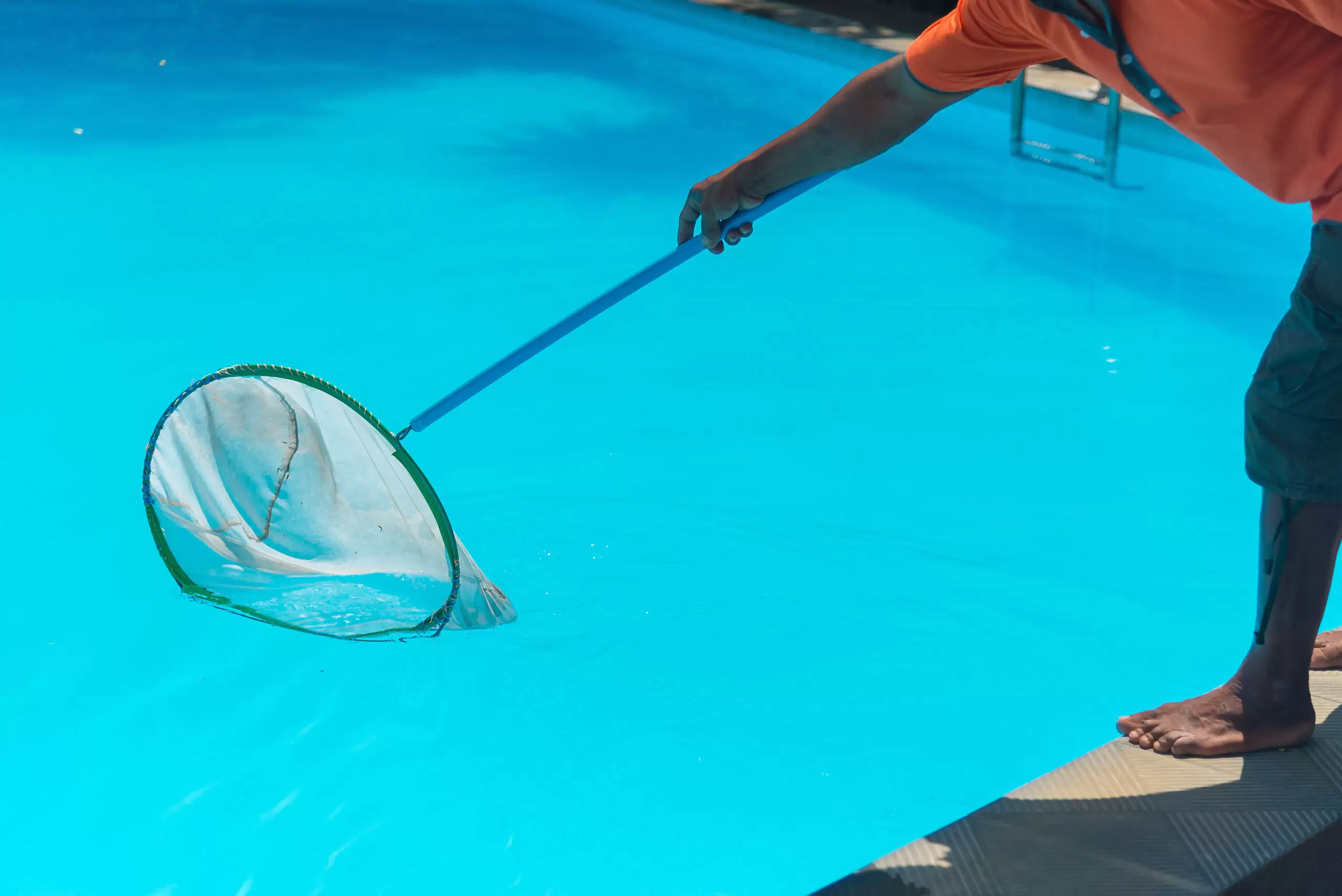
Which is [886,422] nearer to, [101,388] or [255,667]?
[255,667]

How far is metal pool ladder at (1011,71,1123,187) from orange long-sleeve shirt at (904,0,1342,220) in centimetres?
354

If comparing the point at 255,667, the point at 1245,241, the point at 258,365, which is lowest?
the point at 255,667

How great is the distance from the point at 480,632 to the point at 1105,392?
2.16 meters

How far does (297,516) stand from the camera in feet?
7.52

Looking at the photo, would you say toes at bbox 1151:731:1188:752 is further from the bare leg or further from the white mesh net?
the white mesh net

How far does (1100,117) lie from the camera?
18.2ft

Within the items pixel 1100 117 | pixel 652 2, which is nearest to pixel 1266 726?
pixel 1100 117

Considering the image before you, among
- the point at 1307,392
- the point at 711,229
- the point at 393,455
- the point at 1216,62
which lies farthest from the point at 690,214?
the point at 1307,392

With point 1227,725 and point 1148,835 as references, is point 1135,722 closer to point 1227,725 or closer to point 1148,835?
point 1227,725

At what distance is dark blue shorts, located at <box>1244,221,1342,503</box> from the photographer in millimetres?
1665

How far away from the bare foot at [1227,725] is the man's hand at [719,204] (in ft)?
3.36

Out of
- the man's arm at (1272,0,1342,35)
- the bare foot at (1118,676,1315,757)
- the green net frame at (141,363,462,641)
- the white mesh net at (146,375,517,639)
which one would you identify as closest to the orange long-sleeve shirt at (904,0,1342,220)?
the man's arm at (1272,0,1342,35)

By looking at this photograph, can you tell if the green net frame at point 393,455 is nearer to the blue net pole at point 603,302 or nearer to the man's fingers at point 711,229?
the blue net pole at point 603,302

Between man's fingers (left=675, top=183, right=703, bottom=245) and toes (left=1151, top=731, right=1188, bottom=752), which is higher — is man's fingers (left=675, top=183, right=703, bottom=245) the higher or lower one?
the higher one
